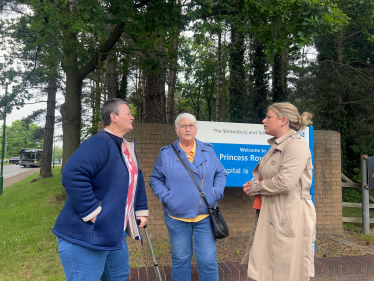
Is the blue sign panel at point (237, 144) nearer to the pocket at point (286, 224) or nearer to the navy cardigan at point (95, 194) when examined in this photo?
the pocket at point (286, 224)

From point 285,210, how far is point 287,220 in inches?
3.1

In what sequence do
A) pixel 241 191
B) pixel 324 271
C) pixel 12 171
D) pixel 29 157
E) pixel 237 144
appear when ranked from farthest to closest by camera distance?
pixel 29 157
pixel 12 171
pixel 241 191
pixel 237 144
pixel 324 271

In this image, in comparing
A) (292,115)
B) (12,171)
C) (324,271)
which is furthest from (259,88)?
(12,171)

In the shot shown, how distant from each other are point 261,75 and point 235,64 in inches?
54.7

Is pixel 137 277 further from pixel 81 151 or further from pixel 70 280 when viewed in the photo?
pixel 81 151

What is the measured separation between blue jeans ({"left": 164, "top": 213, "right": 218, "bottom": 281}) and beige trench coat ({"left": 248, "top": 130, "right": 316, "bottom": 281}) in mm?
421

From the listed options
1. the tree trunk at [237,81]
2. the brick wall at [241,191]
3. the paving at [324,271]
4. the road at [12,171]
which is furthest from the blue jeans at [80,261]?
the road at [12,171]

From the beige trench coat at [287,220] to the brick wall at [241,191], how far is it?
2.68 metres

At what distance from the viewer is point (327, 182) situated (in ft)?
18.2

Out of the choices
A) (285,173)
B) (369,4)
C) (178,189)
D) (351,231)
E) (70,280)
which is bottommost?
(351,231)

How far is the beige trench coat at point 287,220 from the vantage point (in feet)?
7.55

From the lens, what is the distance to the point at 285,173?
229cm

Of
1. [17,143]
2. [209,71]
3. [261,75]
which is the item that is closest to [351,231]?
[261,75]

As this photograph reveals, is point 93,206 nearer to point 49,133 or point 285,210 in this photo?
point 285,210
